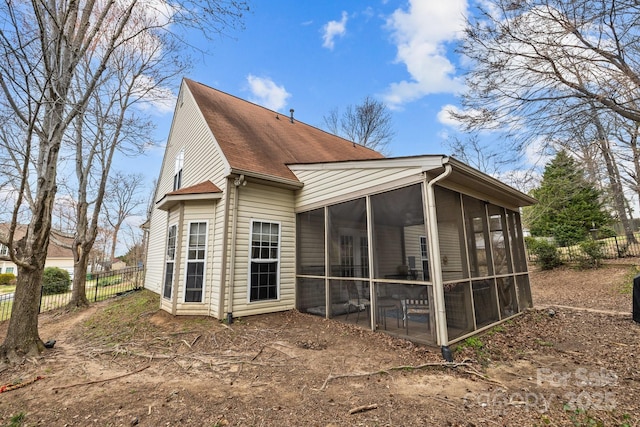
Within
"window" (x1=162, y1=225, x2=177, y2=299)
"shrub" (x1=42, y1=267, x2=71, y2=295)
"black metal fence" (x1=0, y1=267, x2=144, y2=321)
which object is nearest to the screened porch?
"window" (x1=162, y1=225, x2=177, y2=299)

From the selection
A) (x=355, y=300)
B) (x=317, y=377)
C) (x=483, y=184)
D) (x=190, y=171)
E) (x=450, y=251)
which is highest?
(x=190, y=171)

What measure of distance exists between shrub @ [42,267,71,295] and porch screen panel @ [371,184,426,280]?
57.4 ft

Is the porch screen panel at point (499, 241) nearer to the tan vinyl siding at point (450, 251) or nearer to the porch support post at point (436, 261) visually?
the tan vinyl siding at point (450, 251)

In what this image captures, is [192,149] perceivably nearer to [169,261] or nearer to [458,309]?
[169,261]

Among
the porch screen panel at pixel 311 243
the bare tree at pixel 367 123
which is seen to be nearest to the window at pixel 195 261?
the porch screen panel at pixel 311 243

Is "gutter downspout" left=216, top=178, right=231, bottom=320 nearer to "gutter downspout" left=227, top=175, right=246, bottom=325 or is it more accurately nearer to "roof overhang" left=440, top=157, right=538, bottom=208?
"gutter downspout" left=227, top=175, right=246, bottom=325

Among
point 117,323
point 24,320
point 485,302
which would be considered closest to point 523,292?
point 485,302

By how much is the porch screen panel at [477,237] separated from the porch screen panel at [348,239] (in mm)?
2077

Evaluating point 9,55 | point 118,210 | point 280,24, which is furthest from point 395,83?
point 118,210

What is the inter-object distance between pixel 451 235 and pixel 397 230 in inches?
76.7

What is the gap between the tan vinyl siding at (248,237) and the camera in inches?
261

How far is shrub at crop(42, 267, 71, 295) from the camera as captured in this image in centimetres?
1500

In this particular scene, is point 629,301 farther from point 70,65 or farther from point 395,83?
point 70,65

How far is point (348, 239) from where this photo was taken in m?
6.60
